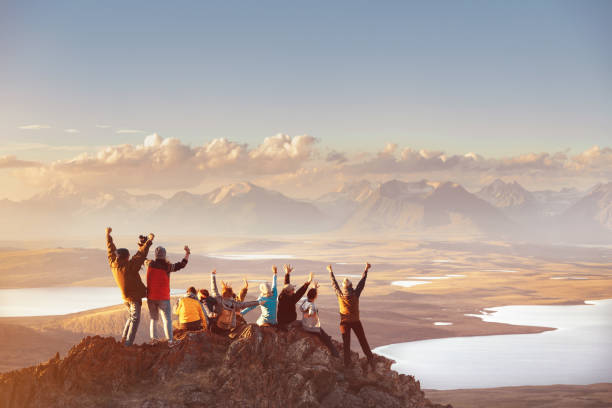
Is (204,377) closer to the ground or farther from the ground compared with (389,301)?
farther from the ground

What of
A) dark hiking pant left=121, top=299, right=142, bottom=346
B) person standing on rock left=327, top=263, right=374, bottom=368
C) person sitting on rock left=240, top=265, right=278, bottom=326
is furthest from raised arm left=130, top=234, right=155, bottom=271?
person standing on rock left=327, top=263, right=374, bottom=368

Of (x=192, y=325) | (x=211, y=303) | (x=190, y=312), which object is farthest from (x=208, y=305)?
(x=192, y=325)

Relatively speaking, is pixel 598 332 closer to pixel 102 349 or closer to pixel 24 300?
pixel 102 349

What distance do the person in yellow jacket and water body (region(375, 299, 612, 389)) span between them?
43726mm

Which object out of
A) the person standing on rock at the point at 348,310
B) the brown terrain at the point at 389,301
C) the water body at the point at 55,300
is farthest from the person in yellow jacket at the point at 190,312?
the water body at the point at 55,300

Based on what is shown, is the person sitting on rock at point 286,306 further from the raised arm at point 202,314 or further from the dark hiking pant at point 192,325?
the dark hiking pant at point 192,325

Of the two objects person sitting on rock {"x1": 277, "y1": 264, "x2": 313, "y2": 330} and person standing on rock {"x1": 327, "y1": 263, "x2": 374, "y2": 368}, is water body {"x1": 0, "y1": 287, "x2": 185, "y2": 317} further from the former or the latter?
person standing on rock {"x1": 327, "y1": 263, "x2": 374, "y2": 368}

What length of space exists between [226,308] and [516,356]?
66.9m

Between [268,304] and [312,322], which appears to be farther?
[268,304]

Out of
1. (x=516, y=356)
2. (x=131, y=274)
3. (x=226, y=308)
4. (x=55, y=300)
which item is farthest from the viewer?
(x=55, y=300)

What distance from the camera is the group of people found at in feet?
46.4

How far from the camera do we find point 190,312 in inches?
599

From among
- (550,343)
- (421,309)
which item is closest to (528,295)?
(421,309)

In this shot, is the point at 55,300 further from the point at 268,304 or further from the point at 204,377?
the point at 204,377
